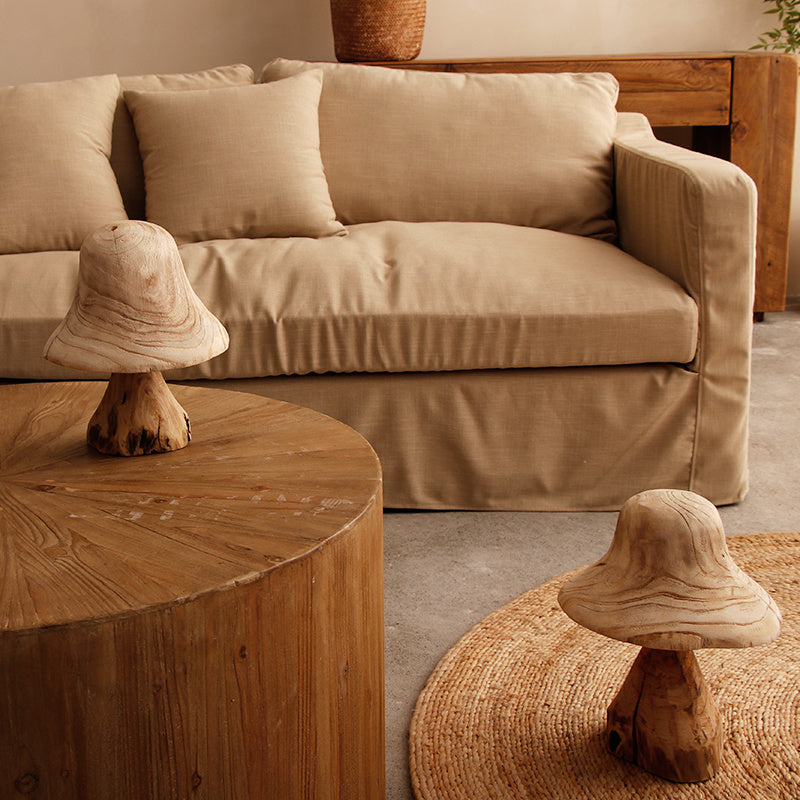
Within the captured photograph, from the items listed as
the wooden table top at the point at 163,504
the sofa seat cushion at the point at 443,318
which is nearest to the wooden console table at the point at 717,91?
the sofa seat cushion at the point at 443,318

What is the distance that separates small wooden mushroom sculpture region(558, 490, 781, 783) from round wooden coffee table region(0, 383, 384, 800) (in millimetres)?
263

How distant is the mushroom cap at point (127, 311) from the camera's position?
101 cm

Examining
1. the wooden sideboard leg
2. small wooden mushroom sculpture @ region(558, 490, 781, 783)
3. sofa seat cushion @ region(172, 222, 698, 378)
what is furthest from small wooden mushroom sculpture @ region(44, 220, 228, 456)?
the wooden sideboard leg

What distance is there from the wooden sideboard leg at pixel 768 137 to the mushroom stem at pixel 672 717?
2.41 meters

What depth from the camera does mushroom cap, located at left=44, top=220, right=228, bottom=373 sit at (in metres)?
1.01

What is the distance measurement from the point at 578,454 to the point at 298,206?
2.85ft

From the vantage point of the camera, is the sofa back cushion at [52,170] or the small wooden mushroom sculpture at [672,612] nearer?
the small wooden mushroom sculpture at [672,612]

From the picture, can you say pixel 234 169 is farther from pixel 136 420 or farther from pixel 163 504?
pixel 163 504

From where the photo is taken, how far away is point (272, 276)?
1921 millimetres

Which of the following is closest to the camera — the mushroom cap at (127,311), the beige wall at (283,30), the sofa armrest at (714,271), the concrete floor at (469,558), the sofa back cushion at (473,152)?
the mushroom cap at (127,311)

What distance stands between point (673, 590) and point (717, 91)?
8.30 feet

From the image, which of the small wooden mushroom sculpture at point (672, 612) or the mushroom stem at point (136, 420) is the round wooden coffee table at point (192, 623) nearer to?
the mushroom stem at point (136, 420)

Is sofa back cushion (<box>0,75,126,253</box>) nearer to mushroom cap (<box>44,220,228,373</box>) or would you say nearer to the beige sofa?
the beige sofa

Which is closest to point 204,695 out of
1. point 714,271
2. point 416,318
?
point 416,318
